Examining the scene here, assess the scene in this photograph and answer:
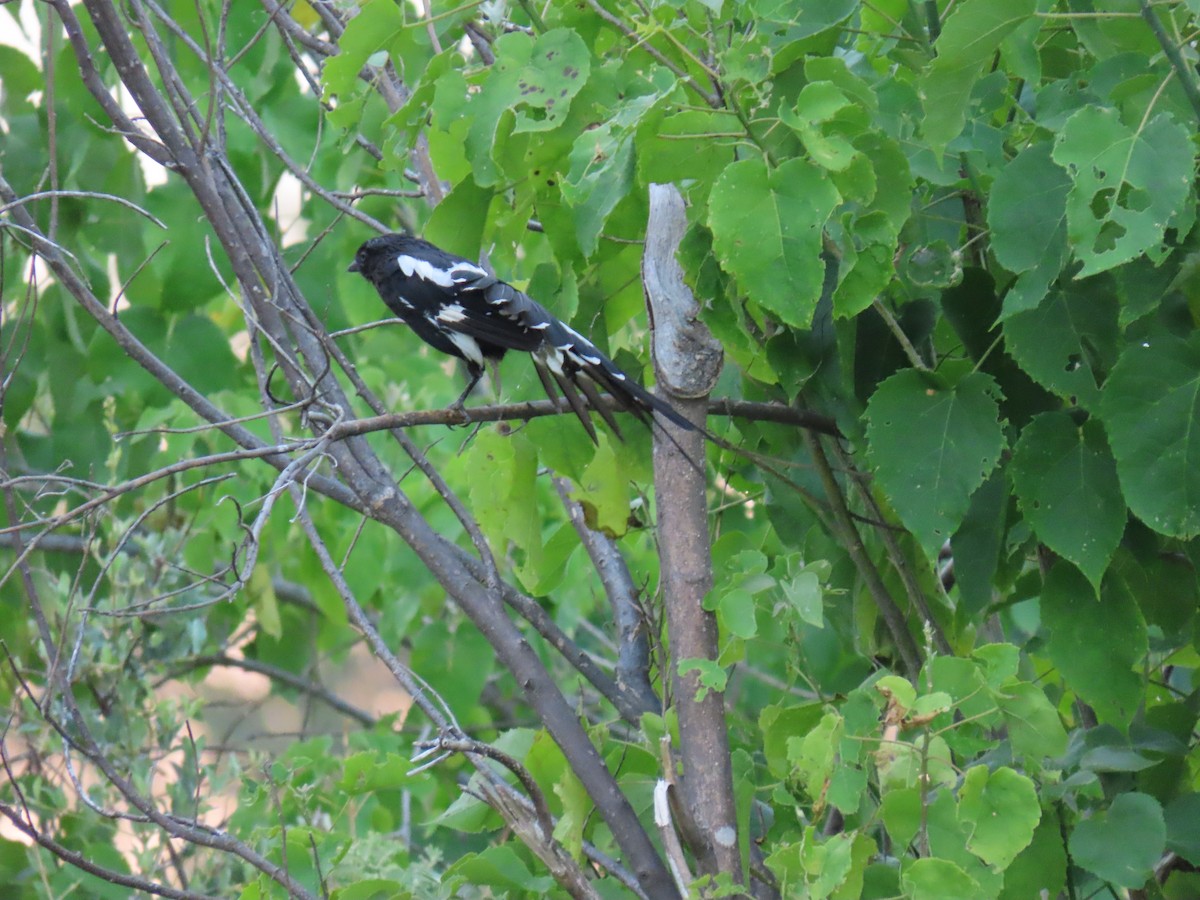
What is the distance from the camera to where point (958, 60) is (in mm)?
1654

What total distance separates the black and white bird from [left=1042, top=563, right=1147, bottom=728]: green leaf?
0.68 meters

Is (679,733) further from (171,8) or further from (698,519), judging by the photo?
(171,8)

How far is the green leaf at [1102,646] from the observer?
6.17 feet

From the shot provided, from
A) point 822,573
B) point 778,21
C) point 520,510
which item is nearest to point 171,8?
point 520,510

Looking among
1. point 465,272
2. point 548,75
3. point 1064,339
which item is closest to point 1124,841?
point 1064,339

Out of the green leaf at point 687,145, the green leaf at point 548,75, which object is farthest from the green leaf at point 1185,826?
the green leaf at point 548,75

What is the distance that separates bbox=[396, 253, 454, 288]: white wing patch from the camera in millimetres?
3174

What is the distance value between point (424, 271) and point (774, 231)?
6.03ft

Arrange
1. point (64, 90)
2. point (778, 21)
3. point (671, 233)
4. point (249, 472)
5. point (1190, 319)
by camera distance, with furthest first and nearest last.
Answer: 1. point (249, 472)
2. point (64, 90)
3. point (671, 233)
4. point (1190, 319)
5. point (778, 21)

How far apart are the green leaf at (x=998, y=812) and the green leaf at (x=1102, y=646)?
1.33 ft

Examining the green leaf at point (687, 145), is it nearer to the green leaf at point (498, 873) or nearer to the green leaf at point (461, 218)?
the green leaf at point (461, 218)

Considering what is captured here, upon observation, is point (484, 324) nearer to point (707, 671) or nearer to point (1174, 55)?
point (707, 671)

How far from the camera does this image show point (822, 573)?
77.0 inches

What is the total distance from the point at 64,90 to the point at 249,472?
1.16 metres
